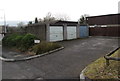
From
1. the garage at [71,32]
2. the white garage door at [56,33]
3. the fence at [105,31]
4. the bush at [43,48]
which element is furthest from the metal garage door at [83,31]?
the bush at [43,48]

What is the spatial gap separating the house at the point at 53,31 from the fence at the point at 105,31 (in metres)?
6.03

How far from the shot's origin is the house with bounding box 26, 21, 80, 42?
54.8 ft

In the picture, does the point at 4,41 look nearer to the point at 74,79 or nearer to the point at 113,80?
the point at 74,79

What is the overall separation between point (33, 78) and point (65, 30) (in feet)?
44.9

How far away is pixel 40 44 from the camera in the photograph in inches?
486

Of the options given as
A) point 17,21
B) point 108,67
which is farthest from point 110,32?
point 17,21

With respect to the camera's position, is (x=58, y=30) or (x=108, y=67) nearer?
(x=108, y=67)

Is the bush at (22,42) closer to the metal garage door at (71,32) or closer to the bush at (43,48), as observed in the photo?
the bush at (43,48)

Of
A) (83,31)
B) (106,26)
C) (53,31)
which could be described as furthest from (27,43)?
(106,26)

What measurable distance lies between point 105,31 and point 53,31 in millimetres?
11922

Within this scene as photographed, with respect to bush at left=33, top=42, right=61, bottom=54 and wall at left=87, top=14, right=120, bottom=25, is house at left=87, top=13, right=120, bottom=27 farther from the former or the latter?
bush at left=33, top=42, right=61, bottom=54

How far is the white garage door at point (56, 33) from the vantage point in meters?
17.2

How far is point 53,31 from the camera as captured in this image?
57.1ft

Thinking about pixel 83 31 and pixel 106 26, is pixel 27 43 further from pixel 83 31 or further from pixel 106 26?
pixel 106 26
